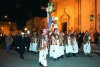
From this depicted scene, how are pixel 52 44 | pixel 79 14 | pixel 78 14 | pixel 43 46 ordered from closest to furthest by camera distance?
pixel 43 46, pixel 52 44, pixel 79 14, pixel 78 14

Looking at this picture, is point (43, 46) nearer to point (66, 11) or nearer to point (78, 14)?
point (78, 14)

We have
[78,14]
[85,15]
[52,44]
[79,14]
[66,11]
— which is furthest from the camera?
[66,11]

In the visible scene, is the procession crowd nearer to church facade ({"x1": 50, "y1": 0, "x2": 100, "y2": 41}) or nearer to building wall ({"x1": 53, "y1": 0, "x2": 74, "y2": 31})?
church facade ({"x1": 50, "y1": 0, "x2": 100, "y2": 41})

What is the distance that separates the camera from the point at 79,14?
2609 centimetres

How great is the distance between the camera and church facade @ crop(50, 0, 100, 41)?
75.7ft

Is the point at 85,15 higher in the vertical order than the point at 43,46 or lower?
higher

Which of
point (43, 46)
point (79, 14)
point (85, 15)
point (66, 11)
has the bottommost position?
point (43, 46)

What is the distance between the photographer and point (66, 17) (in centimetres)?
2959

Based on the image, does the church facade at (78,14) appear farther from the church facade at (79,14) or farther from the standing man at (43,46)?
the standing man at (43,46)

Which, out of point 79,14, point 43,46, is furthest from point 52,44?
point 79,14

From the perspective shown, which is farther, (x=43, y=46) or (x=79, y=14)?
(x=79, y=14)

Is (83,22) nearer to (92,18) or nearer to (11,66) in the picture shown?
(92,18)

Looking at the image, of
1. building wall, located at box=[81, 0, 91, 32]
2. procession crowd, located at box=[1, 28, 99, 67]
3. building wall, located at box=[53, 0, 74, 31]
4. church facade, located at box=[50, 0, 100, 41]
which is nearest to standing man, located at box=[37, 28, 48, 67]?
procession crowd, located at box=[1, 28, 99, 67]

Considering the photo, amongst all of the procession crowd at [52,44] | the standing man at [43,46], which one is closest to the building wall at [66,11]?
the procession crowd at [52,44]
